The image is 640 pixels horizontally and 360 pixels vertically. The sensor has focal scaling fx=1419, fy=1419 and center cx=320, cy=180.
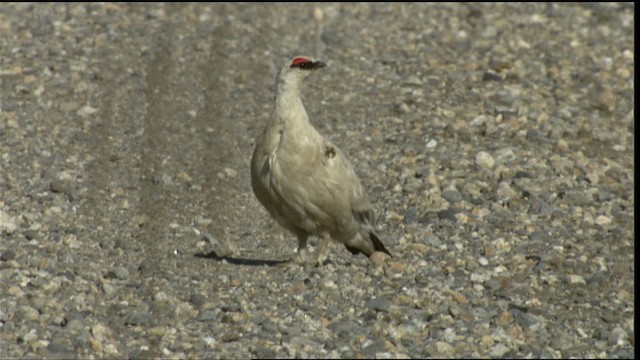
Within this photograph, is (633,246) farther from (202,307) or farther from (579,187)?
(202,307)

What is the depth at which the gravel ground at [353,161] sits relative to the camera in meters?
10.3

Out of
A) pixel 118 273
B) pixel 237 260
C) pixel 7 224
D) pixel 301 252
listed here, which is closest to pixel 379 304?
pixel 301 252

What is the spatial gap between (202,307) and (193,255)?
57.2 inches

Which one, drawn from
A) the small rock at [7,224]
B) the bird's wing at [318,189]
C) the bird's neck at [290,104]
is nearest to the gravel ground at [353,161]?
the small rock at [7,224]

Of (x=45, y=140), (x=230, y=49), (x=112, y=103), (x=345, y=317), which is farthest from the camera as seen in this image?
(x=230, y=49)

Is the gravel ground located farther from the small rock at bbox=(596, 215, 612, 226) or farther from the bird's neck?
the bird's neck

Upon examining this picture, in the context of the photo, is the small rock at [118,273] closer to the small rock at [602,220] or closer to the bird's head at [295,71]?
the bird's head at [295,71]

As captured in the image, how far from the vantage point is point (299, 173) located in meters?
11.0

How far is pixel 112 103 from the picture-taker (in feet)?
53.5

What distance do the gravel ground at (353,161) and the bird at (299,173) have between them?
1.54 feet

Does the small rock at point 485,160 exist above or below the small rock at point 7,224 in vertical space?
below

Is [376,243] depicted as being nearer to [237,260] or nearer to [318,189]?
[318,189]

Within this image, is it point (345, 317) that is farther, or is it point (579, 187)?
point (579, 187)

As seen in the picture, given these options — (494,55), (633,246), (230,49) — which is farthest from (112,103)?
(633,246)
